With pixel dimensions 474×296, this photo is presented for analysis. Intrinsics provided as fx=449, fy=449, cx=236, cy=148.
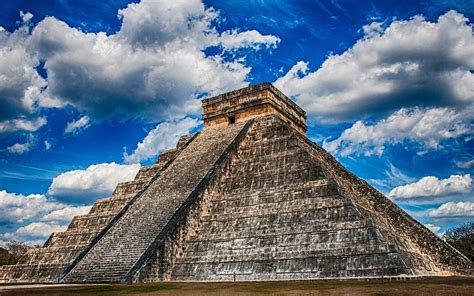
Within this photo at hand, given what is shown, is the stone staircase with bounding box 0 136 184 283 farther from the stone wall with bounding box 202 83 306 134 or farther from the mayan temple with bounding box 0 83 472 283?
the stone wall with bounding box 202 83 306 134

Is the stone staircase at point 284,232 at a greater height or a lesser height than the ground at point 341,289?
greater

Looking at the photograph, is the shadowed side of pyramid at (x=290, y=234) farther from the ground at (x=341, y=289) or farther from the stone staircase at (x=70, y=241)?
the stone staircase at (x=70, y=241)

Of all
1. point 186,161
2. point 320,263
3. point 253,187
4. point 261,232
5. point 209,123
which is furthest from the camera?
point 209,123

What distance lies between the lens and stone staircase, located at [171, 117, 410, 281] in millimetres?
12633

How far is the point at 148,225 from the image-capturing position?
1688 cm

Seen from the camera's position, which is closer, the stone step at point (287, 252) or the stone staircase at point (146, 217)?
the stone step at point (287, 252)

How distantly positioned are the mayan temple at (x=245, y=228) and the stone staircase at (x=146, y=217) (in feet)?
0.18

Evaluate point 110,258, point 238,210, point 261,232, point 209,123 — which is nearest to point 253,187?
point 238,210

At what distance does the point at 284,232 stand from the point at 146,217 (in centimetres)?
607

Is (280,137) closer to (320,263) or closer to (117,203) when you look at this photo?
(320,263)

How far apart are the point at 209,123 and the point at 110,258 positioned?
11070mm

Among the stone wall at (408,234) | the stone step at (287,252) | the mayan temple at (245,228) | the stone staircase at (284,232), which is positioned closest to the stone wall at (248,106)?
the mayan temple at (245,228)

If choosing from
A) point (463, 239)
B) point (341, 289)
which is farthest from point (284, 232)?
point (463, 239)

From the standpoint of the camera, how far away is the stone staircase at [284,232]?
41.4 feet
